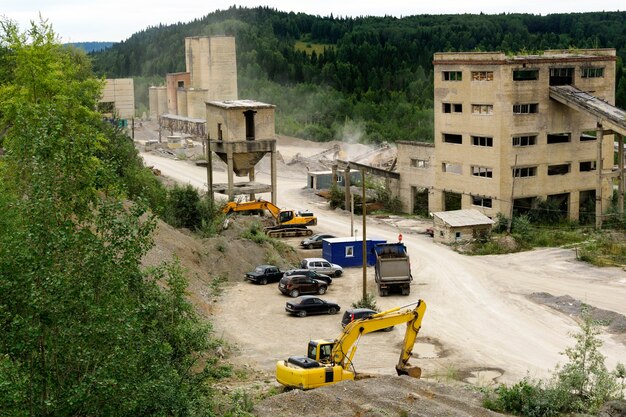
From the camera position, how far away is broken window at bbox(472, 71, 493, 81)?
60219 mm

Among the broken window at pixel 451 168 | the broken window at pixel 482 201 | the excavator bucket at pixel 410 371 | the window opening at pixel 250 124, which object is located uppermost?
the window opening at pixel 250 124

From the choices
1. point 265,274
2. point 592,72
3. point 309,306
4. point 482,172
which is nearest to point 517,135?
point 482,172

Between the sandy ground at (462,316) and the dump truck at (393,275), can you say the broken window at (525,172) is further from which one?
the dump truck at (393,275)

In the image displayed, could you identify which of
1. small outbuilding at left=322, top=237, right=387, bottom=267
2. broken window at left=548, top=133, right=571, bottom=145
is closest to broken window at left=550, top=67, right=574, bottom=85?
broken window at left=548, top=133, right=571, bottom=145

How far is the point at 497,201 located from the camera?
196 ft

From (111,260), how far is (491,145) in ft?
143

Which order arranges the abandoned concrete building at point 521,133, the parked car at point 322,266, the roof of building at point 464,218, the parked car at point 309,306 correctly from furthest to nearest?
the abandoned concrete building at point 521,133 < the roof of building at point 464,218 < the parked car at point 322,266 < the parked car at point 309,306

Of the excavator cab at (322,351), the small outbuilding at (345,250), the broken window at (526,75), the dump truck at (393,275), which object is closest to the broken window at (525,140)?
the broken window at (526,75)

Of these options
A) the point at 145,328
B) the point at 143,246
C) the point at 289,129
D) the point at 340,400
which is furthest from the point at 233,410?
the point at 289,129

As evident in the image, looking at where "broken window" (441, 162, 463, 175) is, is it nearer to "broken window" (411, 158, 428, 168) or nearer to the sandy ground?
"broken window" (411, 158, 428, 168)

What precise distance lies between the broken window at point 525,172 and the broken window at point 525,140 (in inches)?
59.2

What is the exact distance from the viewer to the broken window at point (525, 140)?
197 feet

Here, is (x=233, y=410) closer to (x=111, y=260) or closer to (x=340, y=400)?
(x=340, y=400)

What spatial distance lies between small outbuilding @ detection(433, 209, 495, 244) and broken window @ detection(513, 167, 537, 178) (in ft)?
15.8
